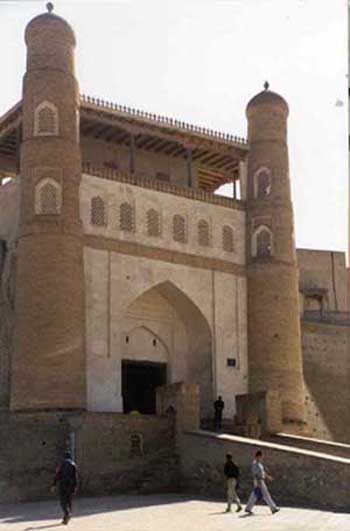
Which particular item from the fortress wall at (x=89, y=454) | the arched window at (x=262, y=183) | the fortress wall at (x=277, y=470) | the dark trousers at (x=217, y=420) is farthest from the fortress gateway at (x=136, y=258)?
the fortress wall at (x=277, y=470)

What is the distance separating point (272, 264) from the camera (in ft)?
84.9

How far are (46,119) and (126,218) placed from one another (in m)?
3.18

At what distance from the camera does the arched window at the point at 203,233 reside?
2562 cm

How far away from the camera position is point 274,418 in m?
22.5

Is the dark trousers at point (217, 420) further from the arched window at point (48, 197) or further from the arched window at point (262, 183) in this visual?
the arched window at point (262, 183)

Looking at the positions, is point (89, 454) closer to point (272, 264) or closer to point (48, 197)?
point (48, 197)

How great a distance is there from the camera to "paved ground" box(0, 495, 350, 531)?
13750mm

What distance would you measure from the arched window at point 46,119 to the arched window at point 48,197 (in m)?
1.25

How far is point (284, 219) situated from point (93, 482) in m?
10.3

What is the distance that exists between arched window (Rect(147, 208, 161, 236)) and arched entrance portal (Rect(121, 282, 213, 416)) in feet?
4.46

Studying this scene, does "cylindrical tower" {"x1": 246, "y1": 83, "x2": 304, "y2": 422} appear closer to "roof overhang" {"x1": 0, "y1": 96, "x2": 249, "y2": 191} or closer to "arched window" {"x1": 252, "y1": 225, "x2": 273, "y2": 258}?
"arched window" {"x1": 252, "y1": 225, "x2": 273, "y2": 258}

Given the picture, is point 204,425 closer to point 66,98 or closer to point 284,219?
point 284,219

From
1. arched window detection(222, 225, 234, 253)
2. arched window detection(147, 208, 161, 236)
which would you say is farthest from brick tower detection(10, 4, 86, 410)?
arched window detection(222, 225, 234, 253)

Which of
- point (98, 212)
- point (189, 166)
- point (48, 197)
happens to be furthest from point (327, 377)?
point (48, 197)
